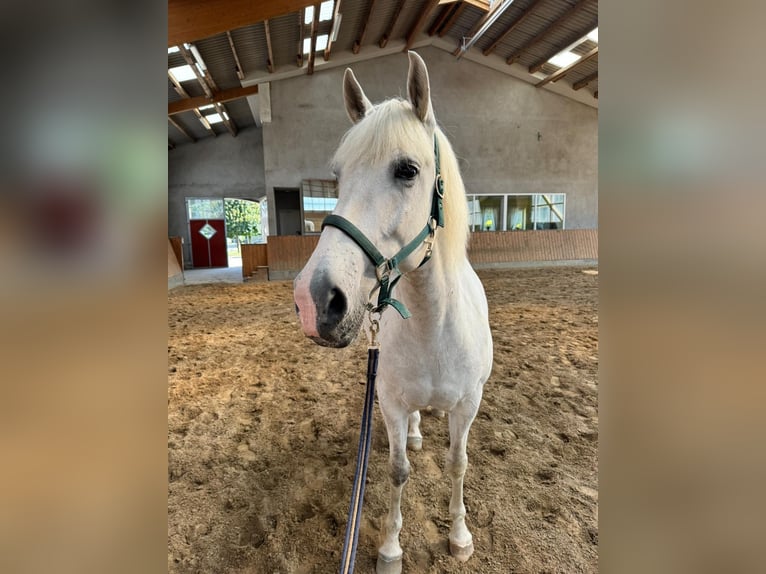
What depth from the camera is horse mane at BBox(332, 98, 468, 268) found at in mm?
922

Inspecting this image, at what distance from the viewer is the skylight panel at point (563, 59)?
34.7 ft

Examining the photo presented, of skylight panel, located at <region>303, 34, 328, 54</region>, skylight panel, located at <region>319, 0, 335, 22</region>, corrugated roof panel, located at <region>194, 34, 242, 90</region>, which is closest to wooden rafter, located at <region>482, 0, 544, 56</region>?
skylight panel, located at <region>319, 0, 335, 22</region>

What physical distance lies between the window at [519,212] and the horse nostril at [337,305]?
11740 millimetres

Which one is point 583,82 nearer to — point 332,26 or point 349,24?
point 349,24

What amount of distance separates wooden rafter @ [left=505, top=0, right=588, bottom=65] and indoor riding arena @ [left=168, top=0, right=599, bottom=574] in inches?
2.2

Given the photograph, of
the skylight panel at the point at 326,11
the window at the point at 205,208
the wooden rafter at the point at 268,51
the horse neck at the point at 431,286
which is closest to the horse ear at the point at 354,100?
the horse neck at the point at 431,286

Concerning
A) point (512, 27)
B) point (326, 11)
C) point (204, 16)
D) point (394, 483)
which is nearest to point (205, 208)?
point (326, 11)

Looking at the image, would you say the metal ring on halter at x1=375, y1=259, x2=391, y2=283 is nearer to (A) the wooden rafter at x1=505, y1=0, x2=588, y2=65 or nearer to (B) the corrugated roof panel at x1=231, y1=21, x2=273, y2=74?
(B) the corrugated roof panel at x1=231, y1=21, x2=273, y2=74

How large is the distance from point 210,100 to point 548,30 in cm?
942

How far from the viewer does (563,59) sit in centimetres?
1088

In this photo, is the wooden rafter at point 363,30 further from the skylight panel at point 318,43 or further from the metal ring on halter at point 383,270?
the metal ring on halter at point 383,270
